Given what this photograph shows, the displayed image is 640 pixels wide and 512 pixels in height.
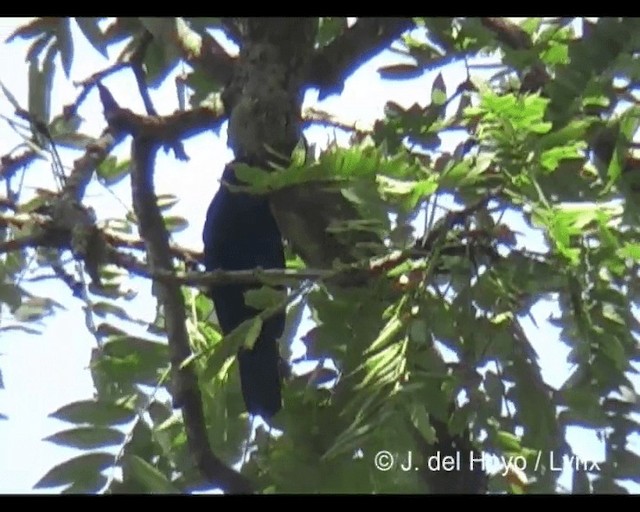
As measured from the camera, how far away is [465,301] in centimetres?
108

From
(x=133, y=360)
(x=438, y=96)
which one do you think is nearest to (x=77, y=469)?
(x=133, y=360)

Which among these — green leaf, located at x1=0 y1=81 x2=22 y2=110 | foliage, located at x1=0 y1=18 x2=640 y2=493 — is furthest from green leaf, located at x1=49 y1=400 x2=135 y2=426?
green leaf, located at x1=0 y1=81 x2=22 y2=110

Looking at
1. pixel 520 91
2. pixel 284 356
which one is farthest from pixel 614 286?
pixel 284 356

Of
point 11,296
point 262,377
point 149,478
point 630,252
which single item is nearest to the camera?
point 630,252

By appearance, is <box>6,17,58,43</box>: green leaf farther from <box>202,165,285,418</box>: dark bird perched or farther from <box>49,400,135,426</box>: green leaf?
<box>49,400,135,426</box>: green leaf

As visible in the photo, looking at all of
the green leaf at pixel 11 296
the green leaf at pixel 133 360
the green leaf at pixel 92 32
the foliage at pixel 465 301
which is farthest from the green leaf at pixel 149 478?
the green leaf at pixel 92 32

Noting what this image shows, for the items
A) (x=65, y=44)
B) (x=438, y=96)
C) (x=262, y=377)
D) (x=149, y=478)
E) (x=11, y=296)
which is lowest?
(x=149, y=478)

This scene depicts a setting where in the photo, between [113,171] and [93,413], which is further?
[113,171]

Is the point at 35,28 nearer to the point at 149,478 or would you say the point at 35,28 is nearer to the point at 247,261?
the point at 247,261

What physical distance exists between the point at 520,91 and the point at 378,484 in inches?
16.4

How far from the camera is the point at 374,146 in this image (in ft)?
3.73

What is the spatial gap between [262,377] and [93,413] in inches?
7.1
